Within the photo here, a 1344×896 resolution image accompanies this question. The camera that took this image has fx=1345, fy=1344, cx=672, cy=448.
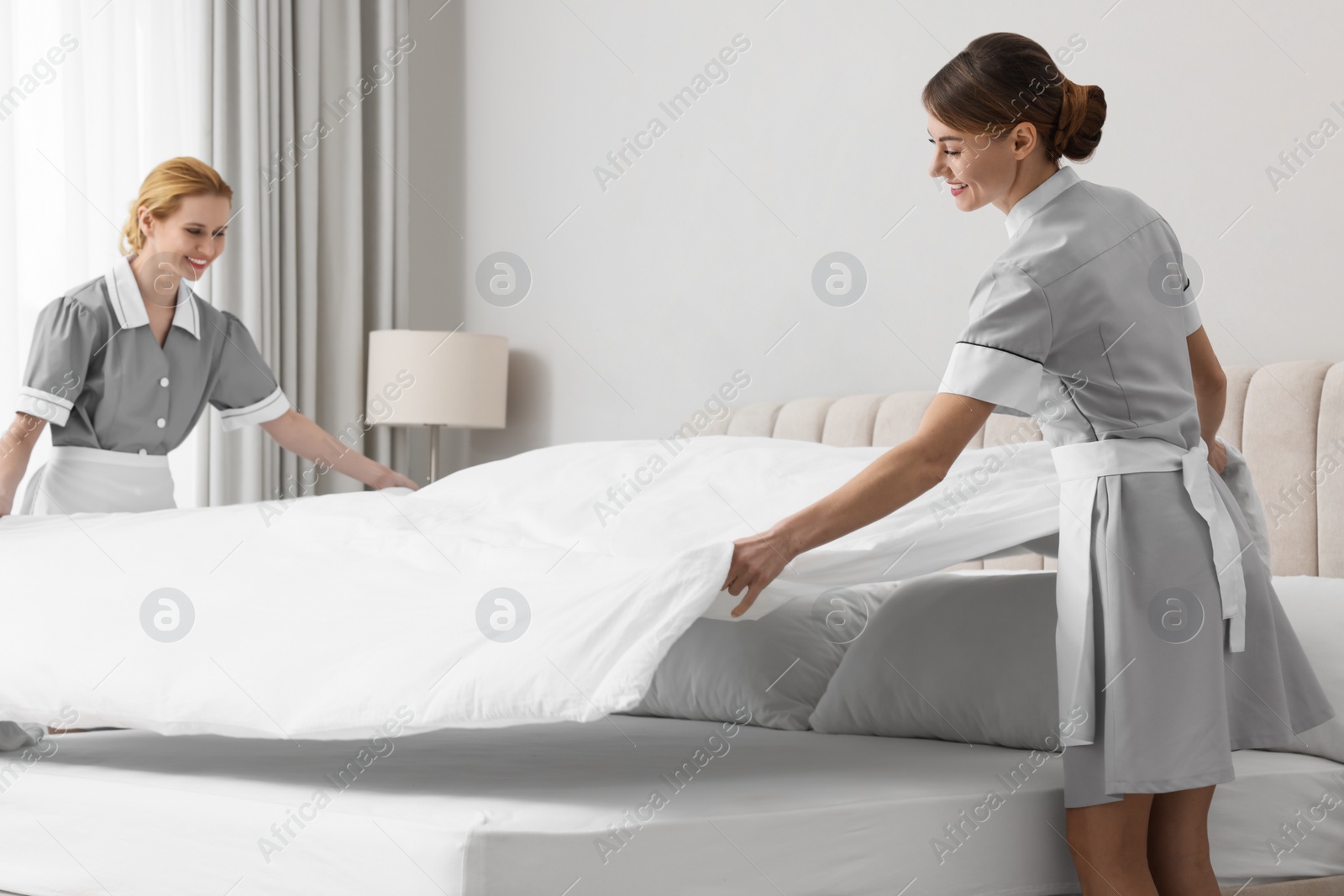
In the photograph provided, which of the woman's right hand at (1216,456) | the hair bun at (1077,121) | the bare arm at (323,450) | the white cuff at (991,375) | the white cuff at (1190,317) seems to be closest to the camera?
the white cuff at (991,375)

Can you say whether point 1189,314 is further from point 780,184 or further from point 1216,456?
point 780,184

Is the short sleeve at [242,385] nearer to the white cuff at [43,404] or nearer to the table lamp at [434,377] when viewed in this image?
the white cuff at [43,404]

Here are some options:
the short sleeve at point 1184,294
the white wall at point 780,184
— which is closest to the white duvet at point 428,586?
the short sleeve at point 1184,294

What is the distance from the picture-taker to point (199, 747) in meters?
2.00

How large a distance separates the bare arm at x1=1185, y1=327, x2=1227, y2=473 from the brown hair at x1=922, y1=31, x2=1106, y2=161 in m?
0.33

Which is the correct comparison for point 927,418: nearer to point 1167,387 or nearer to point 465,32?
point 1167,387

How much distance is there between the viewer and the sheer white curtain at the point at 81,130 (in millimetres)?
3674

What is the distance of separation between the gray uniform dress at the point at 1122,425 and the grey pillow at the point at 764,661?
0.86 meters

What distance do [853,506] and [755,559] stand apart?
119mm

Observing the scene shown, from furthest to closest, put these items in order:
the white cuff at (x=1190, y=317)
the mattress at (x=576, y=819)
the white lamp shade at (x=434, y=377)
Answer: the white lamp shade at (x=434, y=377), the white cuff at (x=1190, y=317), the mattress at (x=576, y=819)

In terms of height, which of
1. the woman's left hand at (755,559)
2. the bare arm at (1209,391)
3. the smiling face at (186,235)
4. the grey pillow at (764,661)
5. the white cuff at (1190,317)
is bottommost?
the grey pillow at (764,661)

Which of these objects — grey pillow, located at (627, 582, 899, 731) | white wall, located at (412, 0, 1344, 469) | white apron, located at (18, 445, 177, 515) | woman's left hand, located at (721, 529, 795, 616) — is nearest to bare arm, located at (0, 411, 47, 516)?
white apron, located at (18, 445, 177, 515)

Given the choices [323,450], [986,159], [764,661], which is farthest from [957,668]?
[323,450]

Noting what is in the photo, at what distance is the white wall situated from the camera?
8.81 ft
